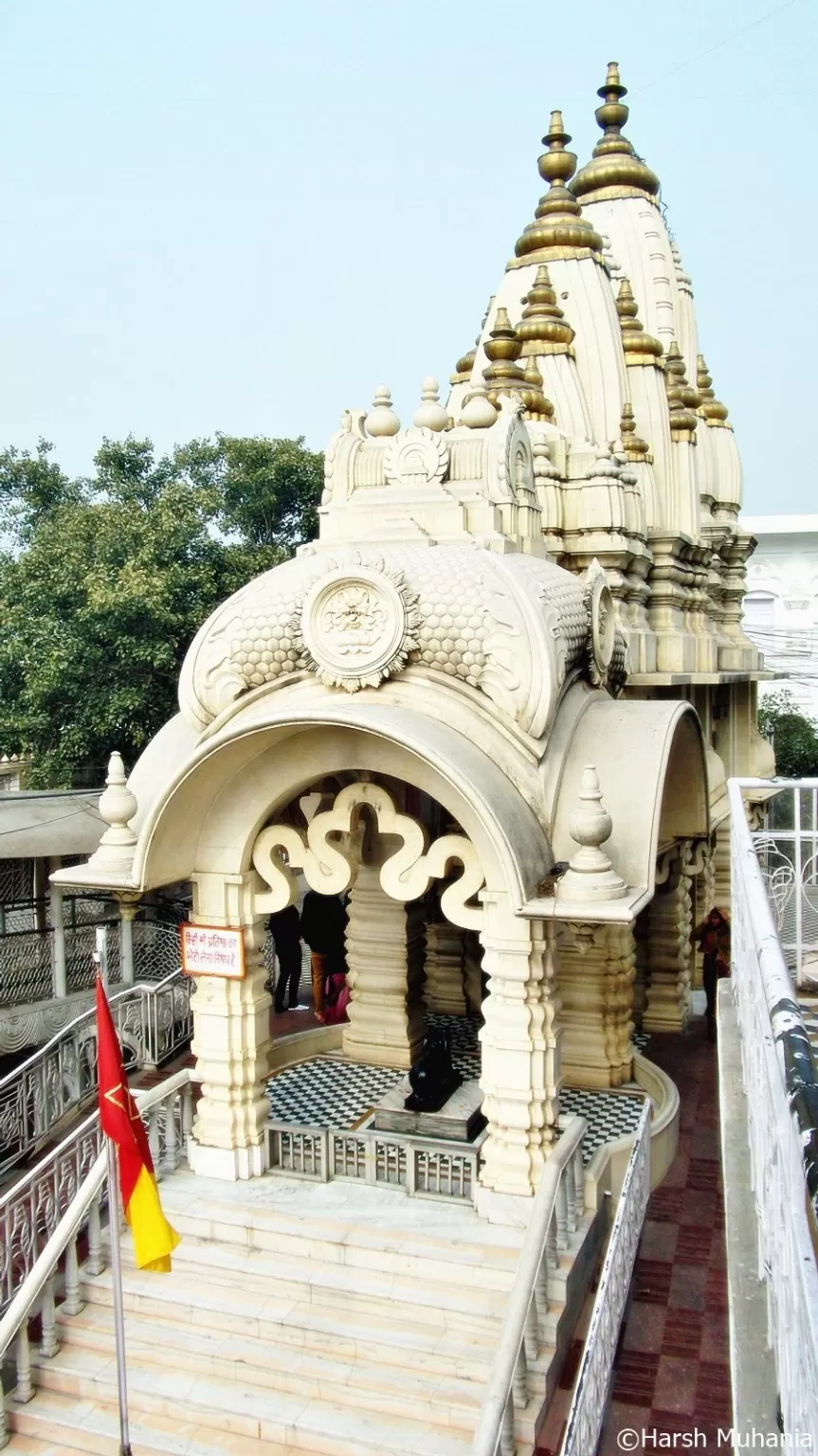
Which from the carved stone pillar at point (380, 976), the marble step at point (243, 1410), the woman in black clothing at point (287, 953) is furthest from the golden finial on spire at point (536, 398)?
the marble step at point (243, 1410)

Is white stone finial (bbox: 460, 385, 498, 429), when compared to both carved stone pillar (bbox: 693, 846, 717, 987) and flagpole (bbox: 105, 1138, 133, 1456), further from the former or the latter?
carved stone pillar (bbox: 693, 846, 717, 987)

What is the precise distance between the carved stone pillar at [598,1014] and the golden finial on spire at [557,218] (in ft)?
29.4

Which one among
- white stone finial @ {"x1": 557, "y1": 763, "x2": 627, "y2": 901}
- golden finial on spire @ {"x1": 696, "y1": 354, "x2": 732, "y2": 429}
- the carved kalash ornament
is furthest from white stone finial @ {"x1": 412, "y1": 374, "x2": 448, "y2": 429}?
golden finial on spire @ {"x1": 696, "y1": 354, "x2": 732, "y2": 429}

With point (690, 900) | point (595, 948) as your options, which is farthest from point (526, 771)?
point (690, 900)

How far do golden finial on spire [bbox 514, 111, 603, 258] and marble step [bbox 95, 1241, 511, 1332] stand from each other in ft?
39.6

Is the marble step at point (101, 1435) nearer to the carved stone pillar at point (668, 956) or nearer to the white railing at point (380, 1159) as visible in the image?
the white railing at point (380, 1159)

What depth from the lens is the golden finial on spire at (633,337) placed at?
49.6 feet

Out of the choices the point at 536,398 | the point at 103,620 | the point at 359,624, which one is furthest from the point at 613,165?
the point at 359,624

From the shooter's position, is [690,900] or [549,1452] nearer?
[549,1452]

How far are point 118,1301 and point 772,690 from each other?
36.4 m

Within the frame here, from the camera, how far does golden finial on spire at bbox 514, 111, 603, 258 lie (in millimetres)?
14500

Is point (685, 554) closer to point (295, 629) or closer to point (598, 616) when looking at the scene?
point (598, 616)

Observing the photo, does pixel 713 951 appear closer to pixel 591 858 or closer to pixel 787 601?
pixel 591 858

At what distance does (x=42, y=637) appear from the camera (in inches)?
749
